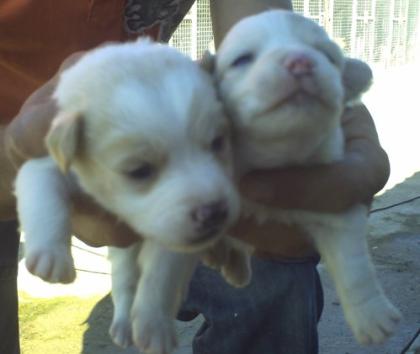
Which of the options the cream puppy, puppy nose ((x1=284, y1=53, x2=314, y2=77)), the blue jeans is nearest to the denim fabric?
the blue jeans

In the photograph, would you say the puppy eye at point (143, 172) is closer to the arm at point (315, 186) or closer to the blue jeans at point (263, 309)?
the arm at point (315, 186)

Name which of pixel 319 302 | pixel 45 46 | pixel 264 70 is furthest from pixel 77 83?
pixel 319 302

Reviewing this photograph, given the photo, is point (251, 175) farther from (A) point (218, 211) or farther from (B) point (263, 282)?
(B) point (263, 282)

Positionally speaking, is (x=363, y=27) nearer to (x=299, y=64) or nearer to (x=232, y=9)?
(x=232, y=9)

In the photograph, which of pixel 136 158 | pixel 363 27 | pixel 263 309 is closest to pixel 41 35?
pixel 136 158

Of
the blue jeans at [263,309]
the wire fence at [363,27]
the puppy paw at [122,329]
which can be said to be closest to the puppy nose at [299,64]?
the puppy paw at [122,329]

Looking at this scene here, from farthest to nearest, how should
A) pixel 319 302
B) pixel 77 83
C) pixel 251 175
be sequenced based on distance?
pixel 319 302 < pixel 251 175 < pixel 77 83
